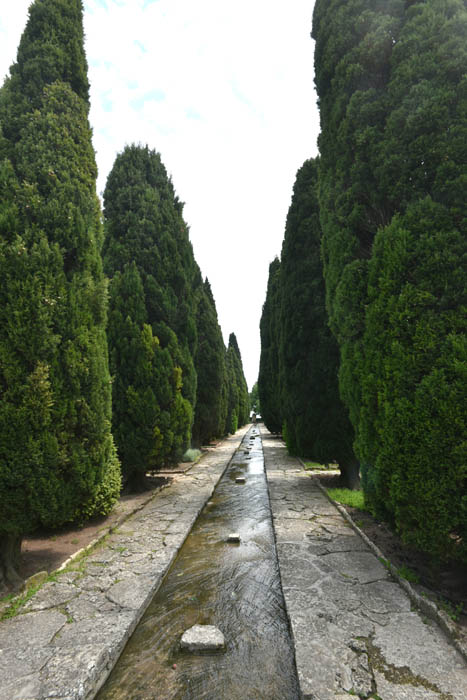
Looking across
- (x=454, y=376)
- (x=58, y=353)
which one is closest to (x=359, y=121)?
(x=454, y=376)

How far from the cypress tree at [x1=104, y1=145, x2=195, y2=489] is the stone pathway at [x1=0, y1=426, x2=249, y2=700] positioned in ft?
8.79

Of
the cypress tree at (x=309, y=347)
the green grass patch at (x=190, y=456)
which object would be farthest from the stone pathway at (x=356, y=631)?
the green grass patch at (x=190, y=456)

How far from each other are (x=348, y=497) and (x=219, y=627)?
4542 mm

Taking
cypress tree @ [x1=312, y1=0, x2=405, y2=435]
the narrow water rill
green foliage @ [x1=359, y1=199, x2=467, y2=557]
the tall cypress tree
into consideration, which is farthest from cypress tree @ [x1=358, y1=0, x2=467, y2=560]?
the tall cypress tree

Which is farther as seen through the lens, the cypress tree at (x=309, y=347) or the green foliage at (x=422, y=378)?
the cypress tree at (x=309, y=347)

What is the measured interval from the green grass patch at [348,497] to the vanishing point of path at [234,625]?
54.2 inches

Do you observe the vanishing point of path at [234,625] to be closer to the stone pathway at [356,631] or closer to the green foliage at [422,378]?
the stone pathway at [356,631]

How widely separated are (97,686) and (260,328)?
77.5 ft

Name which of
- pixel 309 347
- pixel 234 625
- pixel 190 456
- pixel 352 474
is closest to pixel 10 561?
pixel 234 625

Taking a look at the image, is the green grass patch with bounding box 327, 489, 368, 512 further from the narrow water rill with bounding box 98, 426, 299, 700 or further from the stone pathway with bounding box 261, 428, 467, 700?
the narrow water rill with bounding box 98, 426, 299, 700

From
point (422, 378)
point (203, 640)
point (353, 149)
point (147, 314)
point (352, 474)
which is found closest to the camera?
point (203, 640)

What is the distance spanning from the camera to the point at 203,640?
96.3 inches

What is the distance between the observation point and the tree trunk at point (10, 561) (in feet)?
11.2

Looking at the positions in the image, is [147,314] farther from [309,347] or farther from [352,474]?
[352,474]
